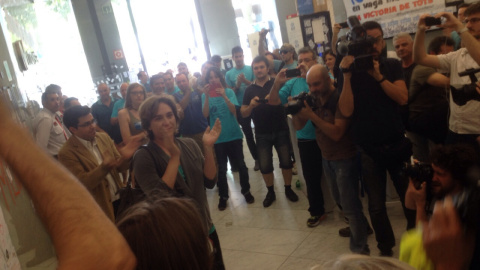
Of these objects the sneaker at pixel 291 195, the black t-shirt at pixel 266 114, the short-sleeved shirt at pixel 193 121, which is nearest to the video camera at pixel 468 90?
the black t-shirt at pixel 266 114

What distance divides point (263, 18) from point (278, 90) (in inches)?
268

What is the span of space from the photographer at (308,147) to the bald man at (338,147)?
56 centimetres

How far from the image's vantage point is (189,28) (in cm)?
1163

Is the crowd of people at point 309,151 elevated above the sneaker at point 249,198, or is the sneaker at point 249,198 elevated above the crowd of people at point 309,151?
the crowd of people at point 309,151

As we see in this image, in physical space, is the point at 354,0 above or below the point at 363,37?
above

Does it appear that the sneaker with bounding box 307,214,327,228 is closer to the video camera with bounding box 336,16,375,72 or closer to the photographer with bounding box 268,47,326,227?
the photographer with bounding box 268,47,326,227

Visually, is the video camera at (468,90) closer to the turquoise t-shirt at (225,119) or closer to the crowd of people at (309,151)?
the crowd of people at (309,151)

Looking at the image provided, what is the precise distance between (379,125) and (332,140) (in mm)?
478

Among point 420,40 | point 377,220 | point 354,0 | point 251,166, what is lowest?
point 251,166

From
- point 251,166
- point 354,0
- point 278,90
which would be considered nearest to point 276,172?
point 251,166

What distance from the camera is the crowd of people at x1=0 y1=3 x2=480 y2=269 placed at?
1.17 meters

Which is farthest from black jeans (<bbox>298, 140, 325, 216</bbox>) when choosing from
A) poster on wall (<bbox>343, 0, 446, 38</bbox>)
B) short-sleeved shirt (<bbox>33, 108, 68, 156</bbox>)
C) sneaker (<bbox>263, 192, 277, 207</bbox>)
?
poster on wall (<bbox>343, 0, 446, 38</bbox>)

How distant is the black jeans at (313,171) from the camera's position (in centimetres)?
437

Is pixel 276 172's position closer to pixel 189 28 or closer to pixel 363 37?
pixel 363 37
